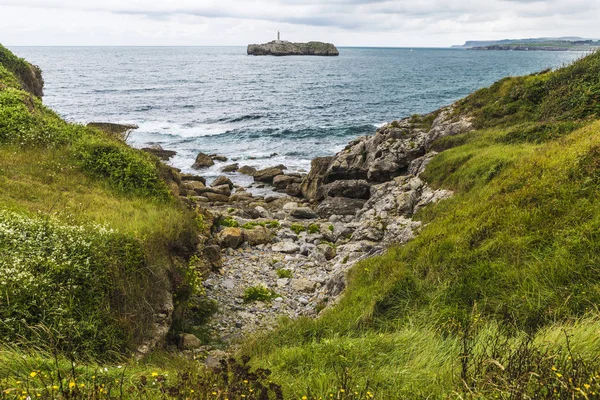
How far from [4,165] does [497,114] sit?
26.2m

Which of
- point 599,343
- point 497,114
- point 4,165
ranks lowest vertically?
point 599,343

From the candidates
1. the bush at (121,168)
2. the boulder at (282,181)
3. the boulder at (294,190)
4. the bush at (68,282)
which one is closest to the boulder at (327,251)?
the bush at (121,168)

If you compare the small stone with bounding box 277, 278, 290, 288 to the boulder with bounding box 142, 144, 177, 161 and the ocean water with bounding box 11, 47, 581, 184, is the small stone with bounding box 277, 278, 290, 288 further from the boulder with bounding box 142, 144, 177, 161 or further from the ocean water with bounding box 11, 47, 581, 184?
the boulder with bounding box 142, 144, 177, 161

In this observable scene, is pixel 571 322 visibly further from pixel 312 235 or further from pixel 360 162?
pixel 360 162

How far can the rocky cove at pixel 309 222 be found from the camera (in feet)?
47.5

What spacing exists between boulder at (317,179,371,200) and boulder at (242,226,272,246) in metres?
8.37

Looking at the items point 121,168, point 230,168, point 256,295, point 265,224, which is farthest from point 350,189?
point 121,168

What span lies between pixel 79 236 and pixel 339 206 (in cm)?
1883

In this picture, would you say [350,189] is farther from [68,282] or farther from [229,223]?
[68,282]

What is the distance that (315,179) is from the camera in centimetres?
3069

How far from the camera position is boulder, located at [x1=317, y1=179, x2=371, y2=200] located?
90.4 feet

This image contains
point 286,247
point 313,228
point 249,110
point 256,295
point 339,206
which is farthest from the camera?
point 249,110

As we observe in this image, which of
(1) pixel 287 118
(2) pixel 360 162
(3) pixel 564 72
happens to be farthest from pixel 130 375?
(1) pixel 287 118

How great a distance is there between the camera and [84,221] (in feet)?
35.4
